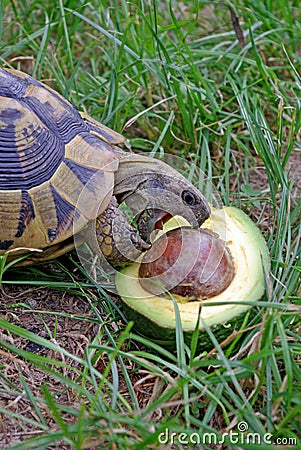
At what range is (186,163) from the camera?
322 cm

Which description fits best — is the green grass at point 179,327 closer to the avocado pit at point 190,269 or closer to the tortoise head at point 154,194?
the avocado pit at point 190,269

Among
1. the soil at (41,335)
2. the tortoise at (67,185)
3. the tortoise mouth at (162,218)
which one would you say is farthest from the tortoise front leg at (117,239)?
the soil at (41,335)

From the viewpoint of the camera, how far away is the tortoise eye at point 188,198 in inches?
101

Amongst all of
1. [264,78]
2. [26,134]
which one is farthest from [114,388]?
[264,78]

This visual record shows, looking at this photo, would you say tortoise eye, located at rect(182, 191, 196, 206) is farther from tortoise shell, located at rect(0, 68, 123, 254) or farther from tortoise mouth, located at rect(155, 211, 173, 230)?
tortoise shell, located at rect(0, 68, 123, 254)

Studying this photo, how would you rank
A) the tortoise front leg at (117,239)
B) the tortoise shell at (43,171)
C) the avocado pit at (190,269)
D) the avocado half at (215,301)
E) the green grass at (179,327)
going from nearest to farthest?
1. the green grass at (179,327)
2. the avocado half at (215,301)
3. the avocado pit at (190,269)
4. the tortoise shell at (43,171)
5. the tortoise front leg at (117,239)

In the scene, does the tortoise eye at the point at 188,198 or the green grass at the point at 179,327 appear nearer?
the green grass at the point at 179,327

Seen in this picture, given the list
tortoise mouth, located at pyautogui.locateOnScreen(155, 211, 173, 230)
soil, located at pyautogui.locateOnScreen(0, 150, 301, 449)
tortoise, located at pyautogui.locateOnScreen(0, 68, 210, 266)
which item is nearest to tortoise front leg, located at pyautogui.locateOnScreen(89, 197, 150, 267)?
tortoise, located at pyautogui.locateOnScreen(0, 68, 210, 266)

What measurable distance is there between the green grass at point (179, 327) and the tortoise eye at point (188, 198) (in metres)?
0.40

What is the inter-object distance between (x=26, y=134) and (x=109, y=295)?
77 cm

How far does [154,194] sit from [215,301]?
2.25ft

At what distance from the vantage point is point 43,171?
2441mm

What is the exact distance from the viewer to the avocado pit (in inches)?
86.4

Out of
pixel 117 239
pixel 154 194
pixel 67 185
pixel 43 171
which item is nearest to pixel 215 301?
pixel 117 239
